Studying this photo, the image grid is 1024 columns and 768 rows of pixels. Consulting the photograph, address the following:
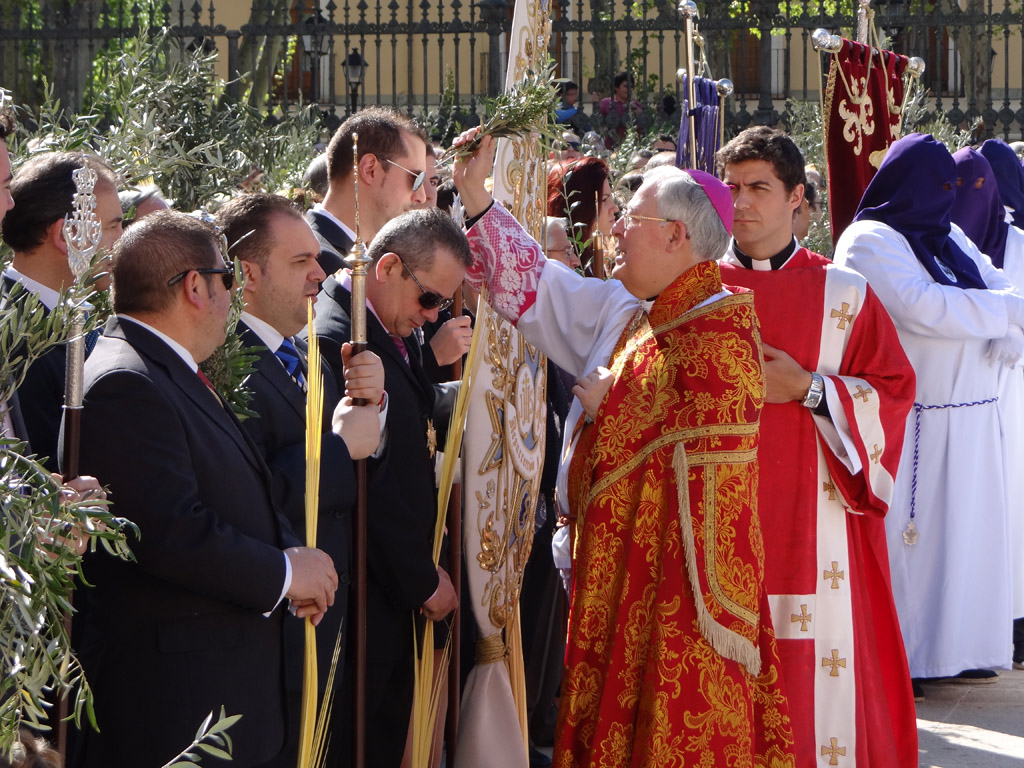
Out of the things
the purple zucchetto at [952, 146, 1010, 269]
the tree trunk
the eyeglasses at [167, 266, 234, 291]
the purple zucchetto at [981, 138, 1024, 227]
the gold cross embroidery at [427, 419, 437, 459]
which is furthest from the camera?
the tree trunk

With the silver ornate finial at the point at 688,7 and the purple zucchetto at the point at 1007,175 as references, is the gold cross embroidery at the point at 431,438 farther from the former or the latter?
the purple zucchetto at the point at 1007,175

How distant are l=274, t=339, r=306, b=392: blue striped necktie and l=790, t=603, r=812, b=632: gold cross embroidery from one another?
1.70 metres

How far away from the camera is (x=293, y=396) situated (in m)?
3.46

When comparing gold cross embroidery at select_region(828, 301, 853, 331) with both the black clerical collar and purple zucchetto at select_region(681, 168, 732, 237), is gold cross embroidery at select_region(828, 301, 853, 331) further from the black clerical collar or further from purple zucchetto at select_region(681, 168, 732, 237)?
purple zucchetto at select_region(681, 168, 732, 237)

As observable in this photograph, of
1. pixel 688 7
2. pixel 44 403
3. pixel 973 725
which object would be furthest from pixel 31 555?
pixel 973 725

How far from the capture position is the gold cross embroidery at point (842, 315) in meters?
4.38

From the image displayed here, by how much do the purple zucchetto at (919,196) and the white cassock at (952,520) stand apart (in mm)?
256

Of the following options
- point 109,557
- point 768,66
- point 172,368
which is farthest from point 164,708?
point 768,66

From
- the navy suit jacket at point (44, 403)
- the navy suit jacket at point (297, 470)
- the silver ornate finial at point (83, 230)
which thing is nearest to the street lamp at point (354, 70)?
the navy suit jacket at point (297, 470)

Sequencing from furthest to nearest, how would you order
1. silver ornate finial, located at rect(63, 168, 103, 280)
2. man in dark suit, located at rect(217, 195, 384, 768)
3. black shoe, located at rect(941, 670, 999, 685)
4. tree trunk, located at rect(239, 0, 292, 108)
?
tree trunk, located at rect(239, 0, 292, 108) → black shoe, located at rect(941, 670, 999, 685) → man in dark suit, located at rect(217, 195, 384, 768) → silver ornate finial, located at rect(63, 168, 103, 280)

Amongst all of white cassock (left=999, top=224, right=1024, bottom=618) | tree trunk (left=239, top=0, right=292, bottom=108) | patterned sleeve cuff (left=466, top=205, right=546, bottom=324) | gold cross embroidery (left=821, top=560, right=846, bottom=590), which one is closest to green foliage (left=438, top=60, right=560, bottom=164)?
patterned sleeve cuff (left=466, top=205, right=546, bottom=324)

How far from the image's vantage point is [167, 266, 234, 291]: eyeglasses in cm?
289

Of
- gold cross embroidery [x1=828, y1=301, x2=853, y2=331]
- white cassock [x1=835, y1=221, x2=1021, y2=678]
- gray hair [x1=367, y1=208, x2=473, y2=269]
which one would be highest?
gray hair [x1=367, y1=208, x2=473, y2=269]

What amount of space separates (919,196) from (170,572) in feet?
12.4
